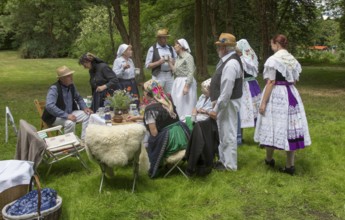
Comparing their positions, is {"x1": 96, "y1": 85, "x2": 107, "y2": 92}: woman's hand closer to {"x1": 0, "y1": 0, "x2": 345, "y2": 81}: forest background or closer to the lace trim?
the lace trim

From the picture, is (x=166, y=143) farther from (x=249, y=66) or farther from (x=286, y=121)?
(x=249, y=66)

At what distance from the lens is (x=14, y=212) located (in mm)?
3467

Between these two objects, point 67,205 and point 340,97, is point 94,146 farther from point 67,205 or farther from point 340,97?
point 340,97

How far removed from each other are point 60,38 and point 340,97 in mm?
34540

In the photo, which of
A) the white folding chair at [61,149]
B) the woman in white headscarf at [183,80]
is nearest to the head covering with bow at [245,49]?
the woman in white headscarf at [183,80]

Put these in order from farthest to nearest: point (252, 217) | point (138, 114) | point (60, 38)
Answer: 1. point (60, 38)
2. point (138, 114)
3. point (252, 217)

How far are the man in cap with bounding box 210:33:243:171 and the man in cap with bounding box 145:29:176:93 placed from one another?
209 cm

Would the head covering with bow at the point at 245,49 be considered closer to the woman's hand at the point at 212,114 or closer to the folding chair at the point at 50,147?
the woman's hand at the point at 212,114

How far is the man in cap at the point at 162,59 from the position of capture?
703cm

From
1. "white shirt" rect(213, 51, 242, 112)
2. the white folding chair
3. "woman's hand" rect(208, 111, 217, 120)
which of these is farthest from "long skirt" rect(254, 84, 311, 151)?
the white folding chair

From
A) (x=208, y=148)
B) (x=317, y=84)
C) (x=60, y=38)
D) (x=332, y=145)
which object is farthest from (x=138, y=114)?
(x=60, y=38)

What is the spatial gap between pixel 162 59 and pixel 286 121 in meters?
2.83

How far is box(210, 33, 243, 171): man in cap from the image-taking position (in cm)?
484

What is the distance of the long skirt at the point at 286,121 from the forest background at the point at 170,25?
9.88 meters
